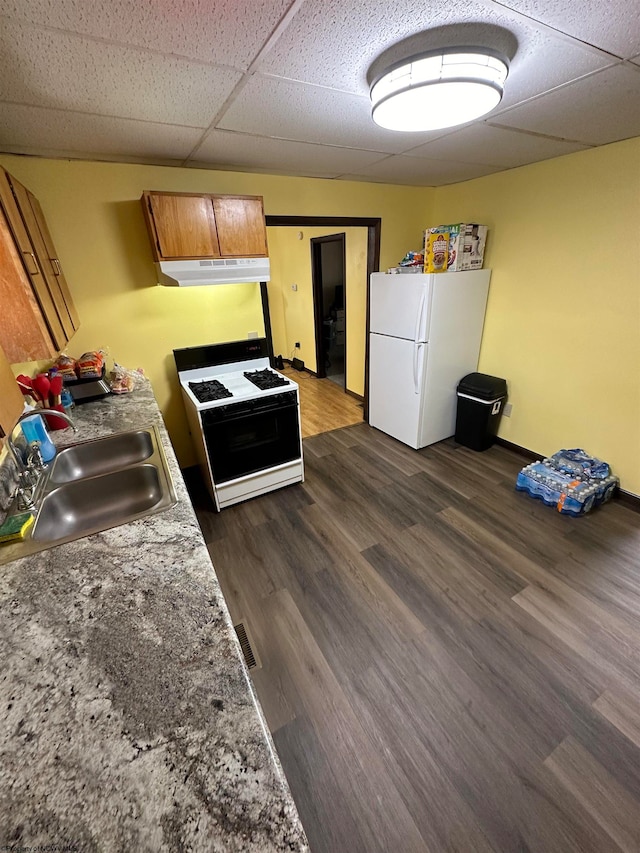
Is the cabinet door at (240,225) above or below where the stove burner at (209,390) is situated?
above

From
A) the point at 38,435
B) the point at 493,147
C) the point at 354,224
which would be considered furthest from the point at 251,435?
the point at 493,147

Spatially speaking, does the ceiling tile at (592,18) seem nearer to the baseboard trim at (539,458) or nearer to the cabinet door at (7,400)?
the cabinet door at (7,400)

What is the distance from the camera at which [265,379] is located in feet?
8.77

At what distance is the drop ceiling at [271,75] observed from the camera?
918 millimetres

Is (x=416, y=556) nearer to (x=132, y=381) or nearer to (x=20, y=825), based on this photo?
(x=20, y=825)

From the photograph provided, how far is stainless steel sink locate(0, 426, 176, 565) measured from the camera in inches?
49.7

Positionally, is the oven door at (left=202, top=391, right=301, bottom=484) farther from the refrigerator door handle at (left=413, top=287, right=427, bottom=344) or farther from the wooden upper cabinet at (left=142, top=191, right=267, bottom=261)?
the refrigerator door handle at (left=413, top=287, right=427, bottom=344)

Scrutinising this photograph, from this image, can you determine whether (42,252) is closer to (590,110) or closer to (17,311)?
(17,311)

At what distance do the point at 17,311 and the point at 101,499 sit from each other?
79cm

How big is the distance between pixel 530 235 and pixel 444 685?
10.0 feet

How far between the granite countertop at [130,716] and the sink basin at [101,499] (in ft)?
1.19

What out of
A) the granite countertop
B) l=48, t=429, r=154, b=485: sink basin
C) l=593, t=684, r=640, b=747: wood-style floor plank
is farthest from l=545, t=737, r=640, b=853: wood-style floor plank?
l=48, t=429, r=154, b=485: sink basin

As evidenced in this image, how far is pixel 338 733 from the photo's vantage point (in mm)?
1344

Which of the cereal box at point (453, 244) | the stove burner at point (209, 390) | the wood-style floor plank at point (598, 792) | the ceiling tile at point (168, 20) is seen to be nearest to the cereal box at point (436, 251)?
the cereal box at point (453, 244)
